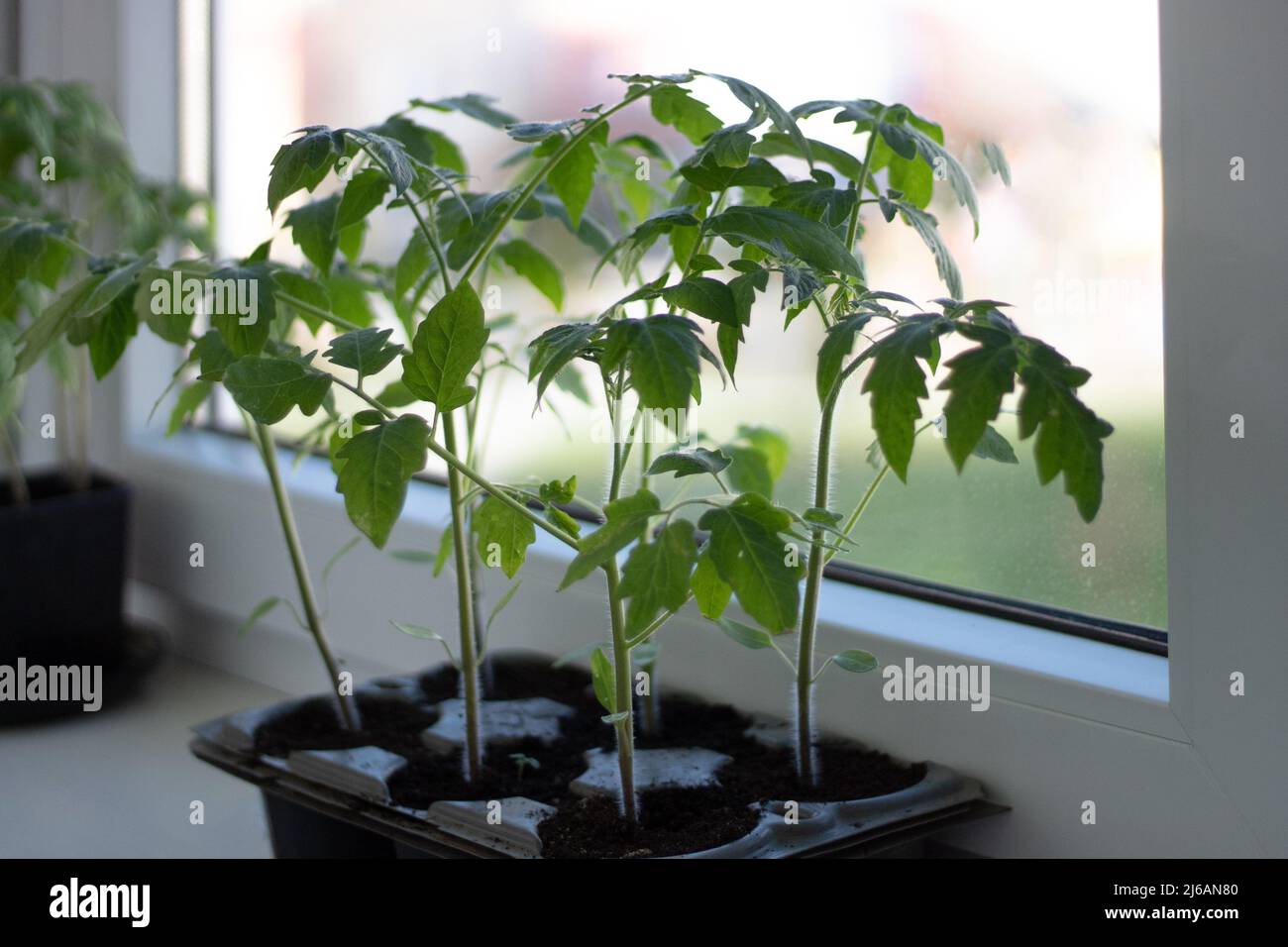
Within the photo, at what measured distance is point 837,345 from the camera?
782 mm

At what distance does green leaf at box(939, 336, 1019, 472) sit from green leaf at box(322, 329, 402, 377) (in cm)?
34

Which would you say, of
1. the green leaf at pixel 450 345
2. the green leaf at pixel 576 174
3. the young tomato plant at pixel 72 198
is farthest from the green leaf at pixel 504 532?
the young tomato plant at pixel 72 198

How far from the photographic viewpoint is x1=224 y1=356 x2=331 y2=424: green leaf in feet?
2.61

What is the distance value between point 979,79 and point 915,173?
0.90 feet

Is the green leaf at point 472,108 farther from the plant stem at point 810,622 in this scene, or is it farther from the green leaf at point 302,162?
the plant stem at point 810,622

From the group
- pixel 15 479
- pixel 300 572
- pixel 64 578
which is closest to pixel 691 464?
pixel 300 572

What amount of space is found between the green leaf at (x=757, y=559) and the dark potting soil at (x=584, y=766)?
258 mm

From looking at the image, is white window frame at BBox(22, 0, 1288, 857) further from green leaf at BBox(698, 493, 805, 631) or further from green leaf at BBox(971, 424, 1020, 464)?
green leaf at BBox(698, 493, 805, 631)

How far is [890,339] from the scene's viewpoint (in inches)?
Result: 27.9

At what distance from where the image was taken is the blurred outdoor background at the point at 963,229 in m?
1.07

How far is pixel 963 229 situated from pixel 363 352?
0.61 metres

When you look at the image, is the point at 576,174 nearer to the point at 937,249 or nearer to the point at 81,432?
the point at 937,249
